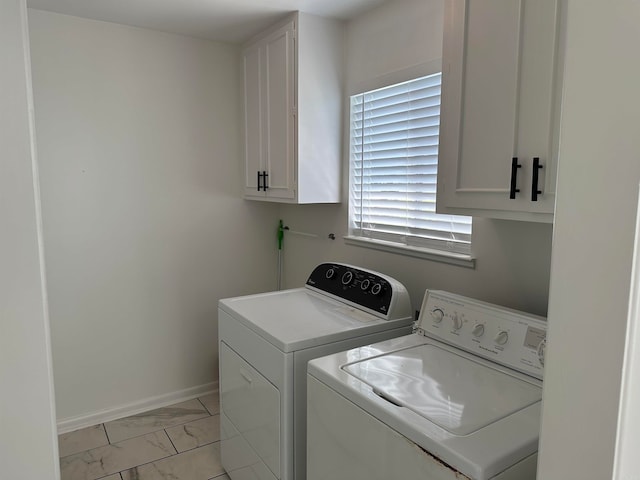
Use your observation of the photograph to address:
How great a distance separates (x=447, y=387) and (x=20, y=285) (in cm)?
110

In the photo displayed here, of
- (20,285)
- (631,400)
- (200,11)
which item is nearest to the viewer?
(631,400)

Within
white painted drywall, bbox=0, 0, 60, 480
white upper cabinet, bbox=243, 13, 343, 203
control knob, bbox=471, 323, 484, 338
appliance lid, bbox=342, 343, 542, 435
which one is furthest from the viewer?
white upper cabinet, bbox=243, 13, 343, 203

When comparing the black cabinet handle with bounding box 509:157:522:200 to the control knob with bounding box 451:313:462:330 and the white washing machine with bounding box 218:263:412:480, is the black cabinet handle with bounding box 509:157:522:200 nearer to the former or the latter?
the control knob with bounding box 451:313:462:330

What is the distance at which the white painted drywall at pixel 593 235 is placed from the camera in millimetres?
472

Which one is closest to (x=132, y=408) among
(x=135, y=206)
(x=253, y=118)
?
(x=135, y=206)

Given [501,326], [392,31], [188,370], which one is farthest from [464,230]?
[188,370]

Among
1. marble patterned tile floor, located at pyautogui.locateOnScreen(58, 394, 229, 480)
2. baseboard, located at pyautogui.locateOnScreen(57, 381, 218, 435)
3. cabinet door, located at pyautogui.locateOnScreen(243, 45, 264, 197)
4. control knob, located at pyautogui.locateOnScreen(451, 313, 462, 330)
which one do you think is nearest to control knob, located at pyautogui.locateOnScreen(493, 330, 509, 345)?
control knob, located at pyautogui.locateOnScreen(451, 313, 462, 330)

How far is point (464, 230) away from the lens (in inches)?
76.7

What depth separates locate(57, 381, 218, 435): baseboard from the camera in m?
2.65

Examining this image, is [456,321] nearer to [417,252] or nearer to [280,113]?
[417,252]

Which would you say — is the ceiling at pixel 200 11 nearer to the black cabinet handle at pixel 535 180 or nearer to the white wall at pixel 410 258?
the white wall at pixel 410 258

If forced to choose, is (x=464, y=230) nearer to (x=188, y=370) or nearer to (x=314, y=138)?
(x=314, y=138)

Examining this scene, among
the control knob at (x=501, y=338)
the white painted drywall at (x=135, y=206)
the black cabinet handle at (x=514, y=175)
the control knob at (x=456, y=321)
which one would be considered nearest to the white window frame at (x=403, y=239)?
the control knob at (x=456, y=321)

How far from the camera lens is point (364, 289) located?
202 cm
